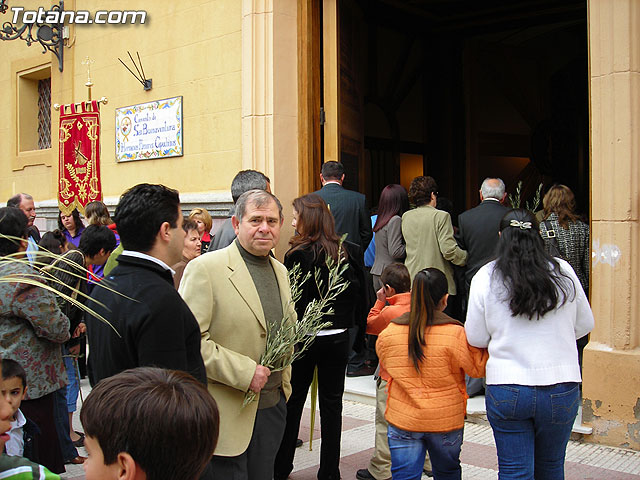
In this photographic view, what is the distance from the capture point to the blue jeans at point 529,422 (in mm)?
3107

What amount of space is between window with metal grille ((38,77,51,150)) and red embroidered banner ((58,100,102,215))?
5.27 ft

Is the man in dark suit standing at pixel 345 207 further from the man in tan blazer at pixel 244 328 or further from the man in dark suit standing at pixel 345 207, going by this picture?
the man in tan blazer at pixel 244 328

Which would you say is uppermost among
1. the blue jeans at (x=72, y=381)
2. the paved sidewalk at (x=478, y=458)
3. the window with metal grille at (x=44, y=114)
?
the window with metal grille at (x=44, y=114)

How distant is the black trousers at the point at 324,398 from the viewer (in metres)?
4.37

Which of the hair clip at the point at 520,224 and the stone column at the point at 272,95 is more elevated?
the stone column at the point at 272,95

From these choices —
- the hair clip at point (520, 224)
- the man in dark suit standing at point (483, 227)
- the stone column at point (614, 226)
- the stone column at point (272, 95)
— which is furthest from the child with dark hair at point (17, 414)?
the stone column at point (272, 95)

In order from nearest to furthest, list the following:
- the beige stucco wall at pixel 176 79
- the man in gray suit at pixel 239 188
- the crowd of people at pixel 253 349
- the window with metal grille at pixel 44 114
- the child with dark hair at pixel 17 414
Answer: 1. the crowd of people at pixel 253 349
2. the child with dark hair at pixel 17 414
3. the man in gray suit at pixel 239 188
4. the beige stucco wall at pixel 176 79
5. the window with metal grille at pixel 44 114

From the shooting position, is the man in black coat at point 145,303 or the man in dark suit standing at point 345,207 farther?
the man in dark suit standing at point 345,207

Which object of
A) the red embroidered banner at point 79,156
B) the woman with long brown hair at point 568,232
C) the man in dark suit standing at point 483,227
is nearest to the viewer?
the woman with long brown hair at point 568,232

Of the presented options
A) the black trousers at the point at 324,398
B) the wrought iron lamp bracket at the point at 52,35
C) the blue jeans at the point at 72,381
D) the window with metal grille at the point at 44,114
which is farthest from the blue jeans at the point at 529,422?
the window with metal grille at the point at 44,114

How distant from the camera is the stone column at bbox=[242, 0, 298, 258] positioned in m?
7.41

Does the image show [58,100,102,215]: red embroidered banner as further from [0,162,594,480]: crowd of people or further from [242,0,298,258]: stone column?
[0,162,594,480]: crowd of people

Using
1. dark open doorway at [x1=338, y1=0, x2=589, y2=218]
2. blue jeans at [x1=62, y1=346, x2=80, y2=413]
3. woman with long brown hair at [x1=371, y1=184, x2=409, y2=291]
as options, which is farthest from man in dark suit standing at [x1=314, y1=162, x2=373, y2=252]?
dark open doorway at [x1=338, y1=0, x2=589, y2=218]

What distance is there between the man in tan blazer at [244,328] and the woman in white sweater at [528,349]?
1.02 m
